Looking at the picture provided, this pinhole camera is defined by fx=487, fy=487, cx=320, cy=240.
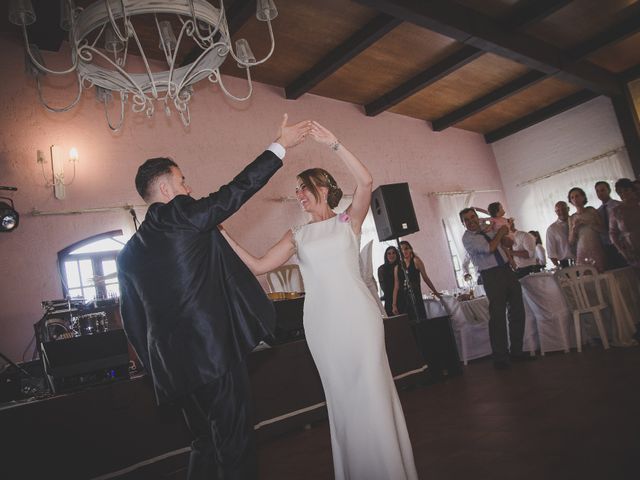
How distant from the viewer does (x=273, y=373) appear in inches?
151

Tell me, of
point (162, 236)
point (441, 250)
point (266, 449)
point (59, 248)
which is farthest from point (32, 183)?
point (441, 250)

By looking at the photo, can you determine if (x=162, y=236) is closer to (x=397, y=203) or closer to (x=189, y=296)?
(x=189, y=296)

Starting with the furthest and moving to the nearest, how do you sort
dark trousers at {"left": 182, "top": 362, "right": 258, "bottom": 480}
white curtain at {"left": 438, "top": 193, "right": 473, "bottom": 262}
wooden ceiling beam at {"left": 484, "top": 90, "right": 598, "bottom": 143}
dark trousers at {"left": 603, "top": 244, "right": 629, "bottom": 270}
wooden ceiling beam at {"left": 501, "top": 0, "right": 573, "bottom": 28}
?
wooden ceiling beam at {"left": 484, "top": 90, "right": 598, "bottom": 143} → white curtain at {"left": 438, "top": 193, "right": 473, "bottom": 262} → wooden ceiling beam at {"left": 501, "top": 0, "right": 573, "bottom": 28} → dark trousers at {"left": 603, "top": 244, "right": 629, "bottom": 270} → dark trousers at {"left": 182, "top": 362, "right": 258, "bottom": 480}

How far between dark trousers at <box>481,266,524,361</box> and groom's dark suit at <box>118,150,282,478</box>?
3.72 metres

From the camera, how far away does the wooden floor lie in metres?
2.15

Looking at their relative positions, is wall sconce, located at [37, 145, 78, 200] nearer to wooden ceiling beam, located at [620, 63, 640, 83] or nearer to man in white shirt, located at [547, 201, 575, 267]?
man in white shirt, located at [547, 201, 575, 267]

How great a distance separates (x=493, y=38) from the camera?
6234 millimetres

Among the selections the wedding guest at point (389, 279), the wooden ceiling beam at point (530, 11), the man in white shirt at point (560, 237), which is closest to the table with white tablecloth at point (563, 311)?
the man in white shirt at point (560, 237)

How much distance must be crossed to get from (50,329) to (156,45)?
144 inches

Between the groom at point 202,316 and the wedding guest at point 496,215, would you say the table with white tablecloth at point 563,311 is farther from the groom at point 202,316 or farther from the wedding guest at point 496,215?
the groom at point 202,316

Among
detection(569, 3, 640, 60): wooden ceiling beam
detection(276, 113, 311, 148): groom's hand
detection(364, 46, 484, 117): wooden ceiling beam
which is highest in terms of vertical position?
detection(364, 46, 484, 117): wooden ceiling beam

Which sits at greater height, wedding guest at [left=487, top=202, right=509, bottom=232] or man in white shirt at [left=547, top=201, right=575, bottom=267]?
wedding guest at [left=487, top=202, right=509, bottom=232]

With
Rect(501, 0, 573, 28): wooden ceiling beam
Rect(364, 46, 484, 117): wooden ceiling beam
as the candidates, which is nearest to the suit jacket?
Rect(501, 0, 573, 28): wooden ceiling beam

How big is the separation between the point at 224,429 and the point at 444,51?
21.6 ft
